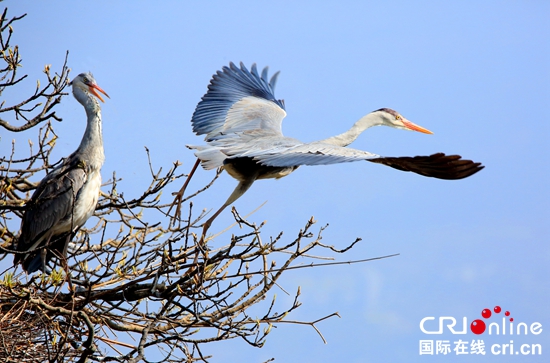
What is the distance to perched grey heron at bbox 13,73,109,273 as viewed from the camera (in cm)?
516

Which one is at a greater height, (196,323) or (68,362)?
(196,323)

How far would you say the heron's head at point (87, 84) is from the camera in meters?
5.72

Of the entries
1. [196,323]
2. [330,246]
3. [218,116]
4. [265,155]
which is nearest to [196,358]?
[196,323]

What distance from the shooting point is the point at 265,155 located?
15.3 ft

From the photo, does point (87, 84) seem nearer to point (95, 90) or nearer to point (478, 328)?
point (95, 90)

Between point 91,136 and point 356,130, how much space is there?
7.99 feet

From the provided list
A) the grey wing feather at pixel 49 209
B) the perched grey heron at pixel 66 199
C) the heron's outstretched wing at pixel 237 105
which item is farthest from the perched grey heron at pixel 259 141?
the grey wing feather at pixel 49 209

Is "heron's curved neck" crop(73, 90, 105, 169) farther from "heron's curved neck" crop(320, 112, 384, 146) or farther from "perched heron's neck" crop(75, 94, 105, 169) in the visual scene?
"heron's curved neck" crop(320, 112, 384, 146)

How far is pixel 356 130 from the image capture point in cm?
644

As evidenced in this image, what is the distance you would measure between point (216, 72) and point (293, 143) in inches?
92.4

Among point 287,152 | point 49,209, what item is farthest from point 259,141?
point 49,209

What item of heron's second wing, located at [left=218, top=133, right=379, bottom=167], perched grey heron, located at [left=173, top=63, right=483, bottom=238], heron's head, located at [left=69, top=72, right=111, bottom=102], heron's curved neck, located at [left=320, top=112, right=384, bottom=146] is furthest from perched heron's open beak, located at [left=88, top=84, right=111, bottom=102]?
heron's curved neck, located at [left=320, top=112, right=384, bottom=146]

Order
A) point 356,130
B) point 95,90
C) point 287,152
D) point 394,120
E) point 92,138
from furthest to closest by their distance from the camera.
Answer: point 394,120, point 356,130, point 95,90, point 92,138, point 287,152

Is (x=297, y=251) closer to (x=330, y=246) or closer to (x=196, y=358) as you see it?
(x=330, y=246)
